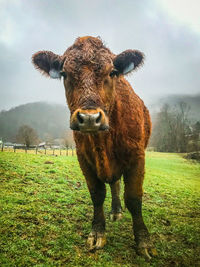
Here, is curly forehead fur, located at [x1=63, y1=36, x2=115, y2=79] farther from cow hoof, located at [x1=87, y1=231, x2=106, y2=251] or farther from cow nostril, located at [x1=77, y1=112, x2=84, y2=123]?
cow hoof, located at [x1=87, y1=231, x2=106, y2=251]

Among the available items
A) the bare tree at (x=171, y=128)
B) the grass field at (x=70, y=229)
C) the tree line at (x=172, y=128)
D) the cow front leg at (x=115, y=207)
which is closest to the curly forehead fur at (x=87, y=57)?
the grass field at (x=70, y=229)

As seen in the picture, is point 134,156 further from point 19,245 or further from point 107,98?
point 19,245

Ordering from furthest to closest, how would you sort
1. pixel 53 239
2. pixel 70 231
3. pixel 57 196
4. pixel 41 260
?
1. pixel 57 196
2. pixel 70 231
3. pixel 53 239
4. pixel 41 260

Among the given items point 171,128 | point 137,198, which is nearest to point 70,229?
Result: point 137,198

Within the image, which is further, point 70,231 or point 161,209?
point 161,209

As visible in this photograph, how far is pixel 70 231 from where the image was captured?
3.91 m

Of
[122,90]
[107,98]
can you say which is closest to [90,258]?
[107,98]

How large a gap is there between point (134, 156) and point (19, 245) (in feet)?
8.02

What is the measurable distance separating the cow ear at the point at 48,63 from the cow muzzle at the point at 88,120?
4.71 ft

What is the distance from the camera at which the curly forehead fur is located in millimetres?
2910

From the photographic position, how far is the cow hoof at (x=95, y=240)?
3490 millimetres

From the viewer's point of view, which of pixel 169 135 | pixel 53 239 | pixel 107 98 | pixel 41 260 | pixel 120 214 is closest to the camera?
pixel 41 260

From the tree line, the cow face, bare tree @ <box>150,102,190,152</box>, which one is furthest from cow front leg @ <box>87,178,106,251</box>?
bare tree @ <box>150,102,190,152</box>

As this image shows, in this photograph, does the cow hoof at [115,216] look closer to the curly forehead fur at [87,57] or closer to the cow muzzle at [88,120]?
the cow muzzle at [88,120]
